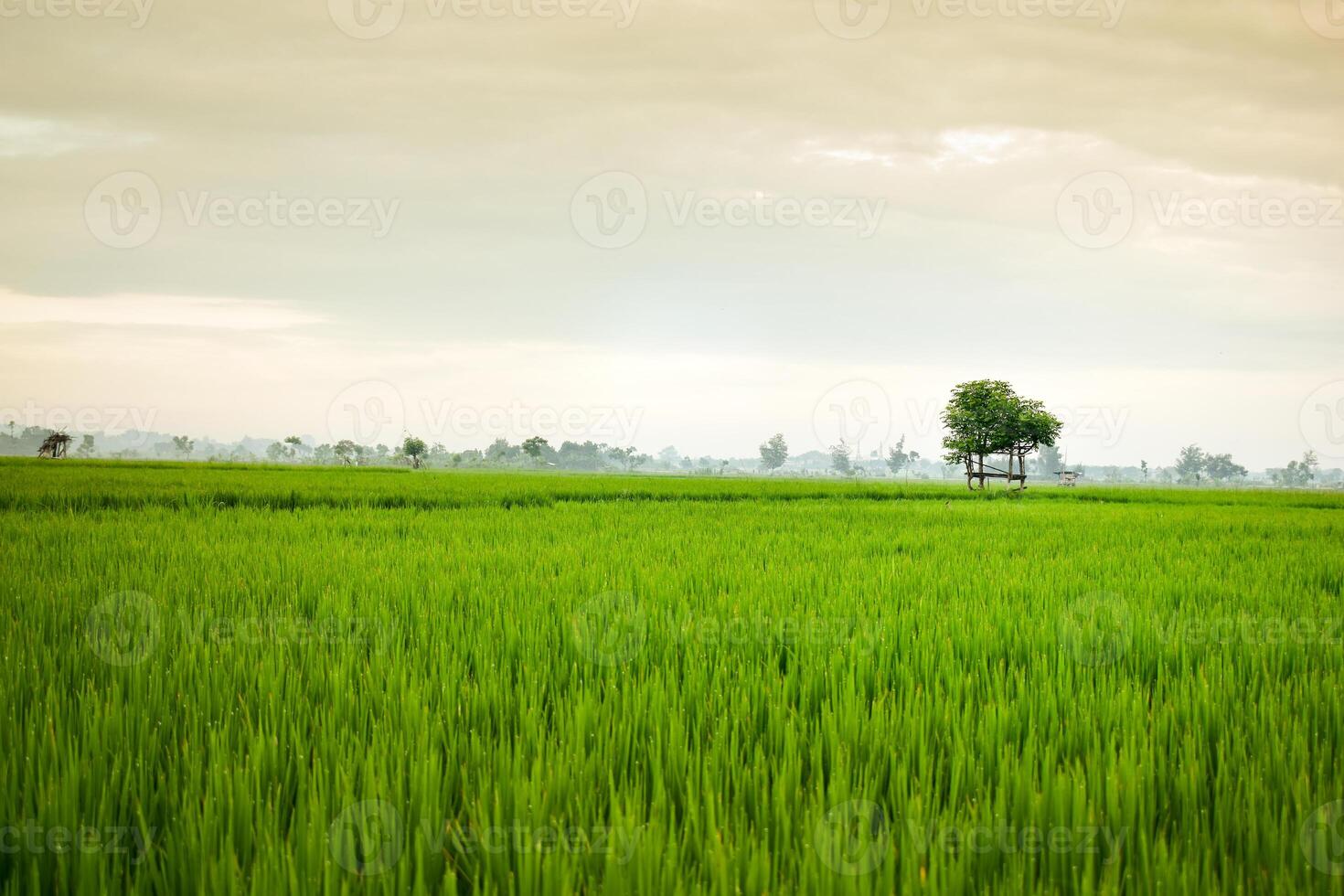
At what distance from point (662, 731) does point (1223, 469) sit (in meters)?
191

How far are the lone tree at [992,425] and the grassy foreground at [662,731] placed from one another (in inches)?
793

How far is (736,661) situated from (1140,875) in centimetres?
147

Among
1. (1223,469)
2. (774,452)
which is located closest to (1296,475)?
(1223,469)

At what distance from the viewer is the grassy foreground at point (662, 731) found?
1.31 metres

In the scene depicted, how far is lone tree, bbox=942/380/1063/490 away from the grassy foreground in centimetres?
2013

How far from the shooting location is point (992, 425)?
23.7 metres

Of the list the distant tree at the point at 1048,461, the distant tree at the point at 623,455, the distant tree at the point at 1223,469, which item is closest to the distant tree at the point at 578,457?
the distant tree at the point at 623,455

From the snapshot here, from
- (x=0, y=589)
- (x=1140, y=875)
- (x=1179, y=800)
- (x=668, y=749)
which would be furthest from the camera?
(x=0, y=589)

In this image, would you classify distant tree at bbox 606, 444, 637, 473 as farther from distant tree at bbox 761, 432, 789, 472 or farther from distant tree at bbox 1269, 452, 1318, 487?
distant tree at bbox 1269, 452, 1318, 487

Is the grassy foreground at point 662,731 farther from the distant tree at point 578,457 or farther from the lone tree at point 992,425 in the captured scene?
the distant tree at point 578,457

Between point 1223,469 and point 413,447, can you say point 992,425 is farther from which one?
point 1223,469

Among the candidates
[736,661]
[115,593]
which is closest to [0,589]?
[115,593]

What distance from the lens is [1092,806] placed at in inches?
58.6

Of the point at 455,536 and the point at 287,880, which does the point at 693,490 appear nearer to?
the point at 455,536
